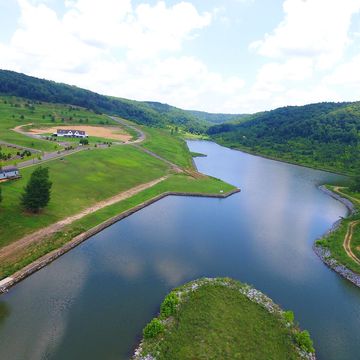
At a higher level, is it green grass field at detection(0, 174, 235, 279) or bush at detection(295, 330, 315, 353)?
bush at detection(295, 330, 315, 353)

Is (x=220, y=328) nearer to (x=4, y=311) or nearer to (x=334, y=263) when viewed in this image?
(x=4, y=311)

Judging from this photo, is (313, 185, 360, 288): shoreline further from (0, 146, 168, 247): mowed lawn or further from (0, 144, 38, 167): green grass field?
(0, 144, 38, 167): green grass field

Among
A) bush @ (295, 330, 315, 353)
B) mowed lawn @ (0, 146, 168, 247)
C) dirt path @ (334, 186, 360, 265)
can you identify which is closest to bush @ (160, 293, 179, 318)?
bush @ (295, 330, 315, 353)

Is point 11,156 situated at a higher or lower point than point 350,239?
lower

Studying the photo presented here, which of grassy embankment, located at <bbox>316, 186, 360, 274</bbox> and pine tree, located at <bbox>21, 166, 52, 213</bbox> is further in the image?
pine tree, located at <bbox>21, 166, 52, 213</bbox>

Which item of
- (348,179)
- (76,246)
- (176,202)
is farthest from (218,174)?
(76,246)

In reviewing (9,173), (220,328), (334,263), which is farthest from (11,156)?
(334,263)

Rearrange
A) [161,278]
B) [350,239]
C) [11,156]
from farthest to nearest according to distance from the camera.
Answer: [11,156], [350,239], [161,278]

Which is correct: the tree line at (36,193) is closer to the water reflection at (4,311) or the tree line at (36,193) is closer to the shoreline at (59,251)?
the shoreline at (59,251)
